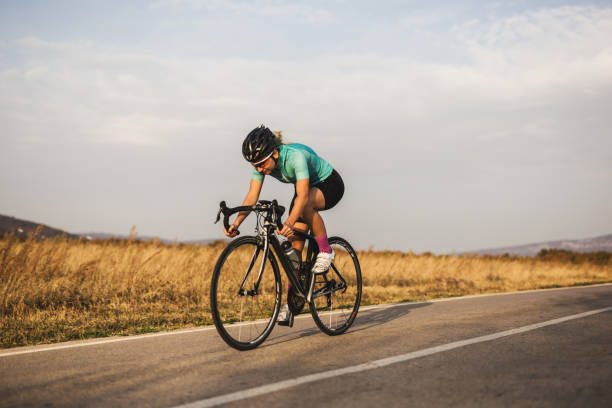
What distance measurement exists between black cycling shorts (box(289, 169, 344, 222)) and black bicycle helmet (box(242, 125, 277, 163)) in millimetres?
921

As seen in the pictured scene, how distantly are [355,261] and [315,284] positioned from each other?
94 centimetres

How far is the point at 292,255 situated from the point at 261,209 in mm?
681

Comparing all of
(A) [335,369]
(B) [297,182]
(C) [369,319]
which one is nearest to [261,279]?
(B) [297,182]

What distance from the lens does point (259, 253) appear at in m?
4.96

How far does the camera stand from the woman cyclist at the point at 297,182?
5.04m

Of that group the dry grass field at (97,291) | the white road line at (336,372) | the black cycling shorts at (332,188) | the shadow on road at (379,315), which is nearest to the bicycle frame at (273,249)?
the black cycling shorts at (332,188)

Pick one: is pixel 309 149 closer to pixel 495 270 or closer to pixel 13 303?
pixel 13 303

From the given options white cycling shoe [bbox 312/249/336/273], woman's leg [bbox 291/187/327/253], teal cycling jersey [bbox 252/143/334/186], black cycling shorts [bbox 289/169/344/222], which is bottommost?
white cycling shoe [bbox 312/249/336/273]

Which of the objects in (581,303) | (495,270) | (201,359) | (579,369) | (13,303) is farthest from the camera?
(495,270)

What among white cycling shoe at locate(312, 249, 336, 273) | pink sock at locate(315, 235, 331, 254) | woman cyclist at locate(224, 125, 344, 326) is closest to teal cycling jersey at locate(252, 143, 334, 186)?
woman cyclist at locate(224, 125, 344, 326)

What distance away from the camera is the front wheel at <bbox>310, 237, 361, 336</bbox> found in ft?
18.6

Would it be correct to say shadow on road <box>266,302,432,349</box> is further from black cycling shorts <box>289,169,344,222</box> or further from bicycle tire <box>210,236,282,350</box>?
black cycling shorts <box>289,169,344,222</box>

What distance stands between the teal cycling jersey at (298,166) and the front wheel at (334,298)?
847 millimetres

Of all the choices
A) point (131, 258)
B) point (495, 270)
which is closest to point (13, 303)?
point (131, 258)
